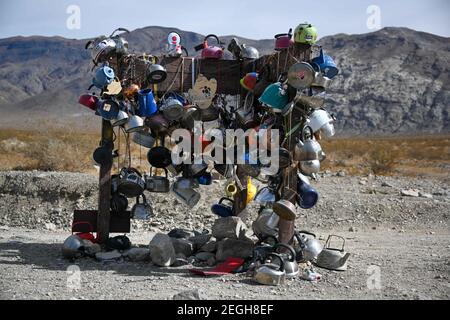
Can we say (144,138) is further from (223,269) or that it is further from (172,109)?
(223,269)

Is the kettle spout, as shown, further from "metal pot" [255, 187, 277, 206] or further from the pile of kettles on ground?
"metal pot" [255, 187, 277, 206]

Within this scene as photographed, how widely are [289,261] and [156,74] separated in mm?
2508

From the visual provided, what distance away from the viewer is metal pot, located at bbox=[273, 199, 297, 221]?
5684 millimetres

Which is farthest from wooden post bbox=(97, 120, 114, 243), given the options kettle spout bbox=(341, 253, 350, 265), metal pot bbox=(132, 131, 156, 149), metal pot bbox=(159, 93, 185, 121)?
kettle spout bbox=(341, 253, 350, 265)

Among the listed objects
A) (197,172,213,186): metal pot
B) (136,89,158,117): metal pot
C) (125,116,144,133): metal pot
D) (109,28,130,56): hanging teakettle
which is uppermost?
(109,28,130,56): hanging teakettle

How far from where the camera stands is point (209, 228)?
9.04m

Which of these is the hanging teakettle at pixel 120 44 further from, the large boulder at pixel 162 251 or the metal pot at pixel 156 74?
the large boulder at pixel 162 251

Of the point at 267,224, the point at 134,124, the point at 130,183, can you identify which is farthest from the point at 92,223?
the point at 267,224

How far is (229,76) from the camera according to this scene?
6.88 metres

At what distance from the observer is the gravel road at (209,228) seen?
5.24m

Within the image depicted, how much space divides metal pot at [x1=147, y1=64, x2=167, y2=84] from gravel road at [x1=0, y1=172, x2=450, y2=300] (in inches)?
80.3

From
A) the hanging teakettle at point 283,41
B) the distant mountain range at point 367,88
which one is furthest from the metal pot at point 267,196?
the distant mountain range at point 367,88
